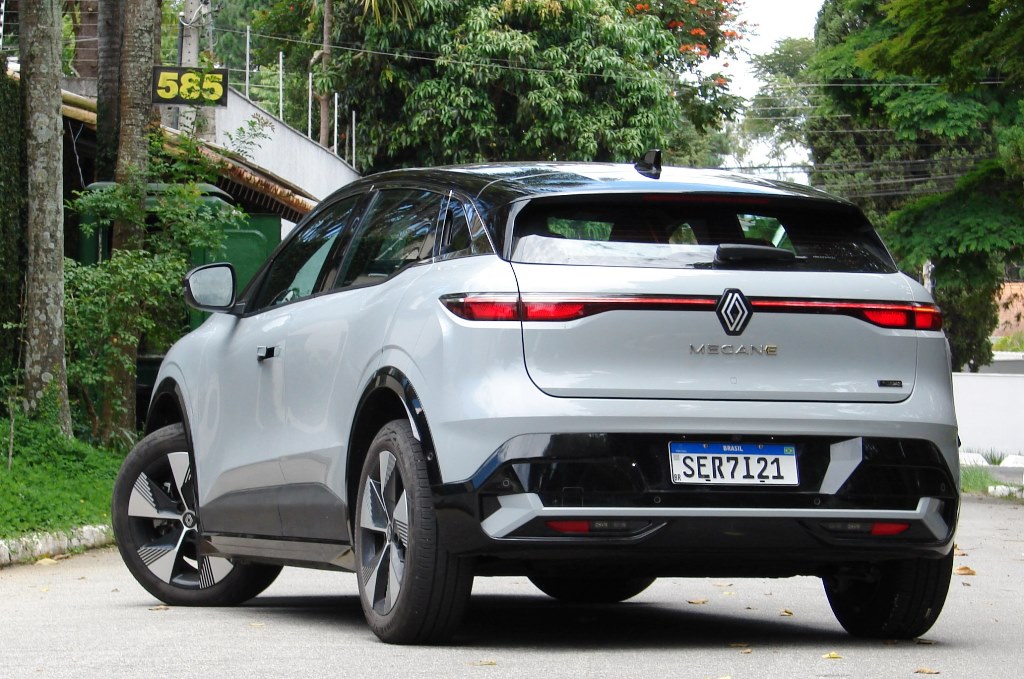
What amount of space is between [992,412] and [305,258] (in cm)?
2597

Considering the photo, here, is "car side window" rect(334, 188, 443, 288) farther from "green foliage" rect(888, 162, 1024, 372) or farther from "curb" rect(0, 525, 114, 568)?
"green foliage" rect(888, 162, 1024, 372)

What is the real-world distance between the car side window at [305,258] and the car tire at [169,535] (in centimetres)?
93

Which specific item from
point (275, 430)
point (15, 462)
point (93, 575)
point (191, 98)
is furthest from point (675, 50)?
point (275, 430)

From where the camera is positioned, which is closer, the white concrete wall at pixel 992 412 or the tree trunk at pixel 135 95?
the tree trunk at pixel 135 95

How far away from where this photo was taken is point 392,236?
648cm

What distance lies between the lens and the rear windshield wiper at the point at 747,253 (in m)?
5.79

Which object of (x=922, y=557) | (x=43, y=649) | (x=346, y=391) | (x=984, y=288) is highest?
(x=346, y=391)

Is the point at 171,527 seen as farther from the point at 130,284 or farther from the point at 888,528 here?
the point at 130,284

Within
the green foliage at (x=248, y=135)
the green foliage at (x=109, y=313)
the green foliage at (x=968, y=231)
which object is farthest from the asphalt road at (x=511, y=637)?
the green foliage at (x=968, y=231)

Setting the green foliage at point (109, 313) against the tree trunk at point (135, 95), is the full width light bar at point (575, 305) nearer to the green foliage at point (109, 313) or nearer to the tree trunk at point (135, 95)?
the green foliage at point (109, 313)

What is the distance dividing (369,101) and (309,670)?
1269 inches

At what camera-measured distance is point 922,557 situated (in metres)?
6.04

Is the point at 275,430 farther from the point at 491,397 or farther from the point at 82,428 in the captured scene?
the point at 82,428

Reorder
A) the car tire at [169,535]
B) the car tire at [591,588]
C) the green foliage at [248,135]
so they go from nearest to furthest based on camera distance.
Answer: the car tire at [169,535]
the car tire at [591,588]
the green foliage at [248,135]
